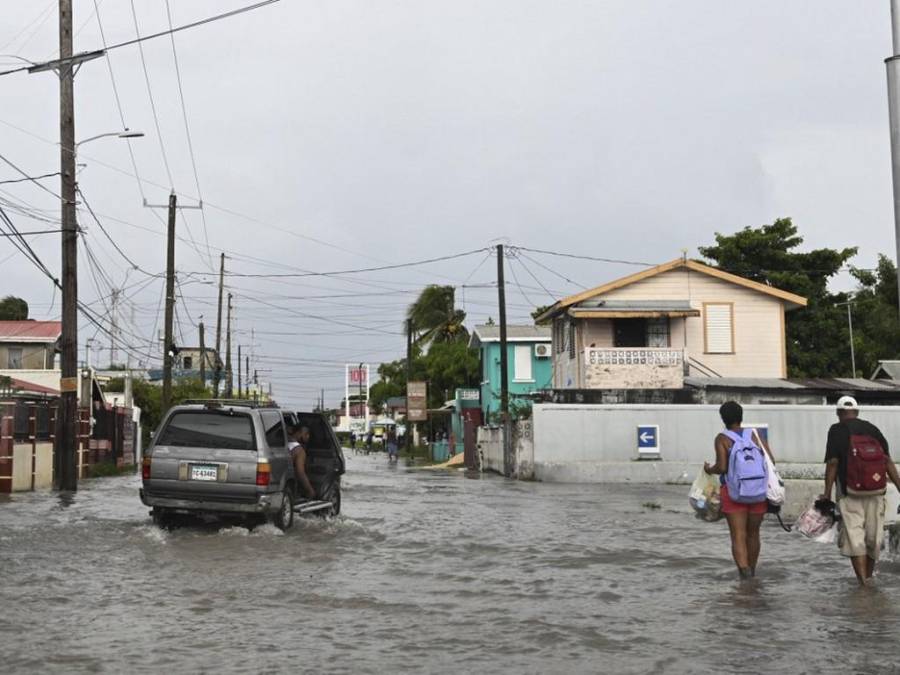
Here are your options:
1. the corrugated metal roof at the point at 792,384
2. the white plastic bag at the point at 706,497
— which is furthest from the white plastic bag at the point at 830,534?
the corrugated metal roof at the point at 792,384

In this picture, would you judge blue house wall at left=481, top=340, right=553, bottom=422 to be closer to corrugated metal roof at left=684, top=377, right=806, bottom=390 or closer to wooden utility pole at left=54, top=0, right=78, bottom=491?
corrugated metal roof at left=684, top=377, right=806, bottom=390

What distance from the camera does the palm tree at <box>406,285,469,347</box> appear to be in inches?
3044

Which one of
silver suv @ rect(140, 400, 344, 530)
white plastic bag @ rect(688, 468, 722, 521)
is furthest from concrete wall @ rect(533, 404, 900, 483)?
white plastic bag @ rect(688, 468, 722, 521)

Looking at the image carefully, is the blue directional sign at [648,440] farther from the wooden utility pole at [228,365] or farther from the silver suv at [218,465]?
the wooden utility pole at [228,365]

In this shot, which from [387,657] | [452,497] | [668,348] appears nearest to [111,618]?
[387,657]

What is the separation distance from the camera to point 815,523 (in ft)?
35.9

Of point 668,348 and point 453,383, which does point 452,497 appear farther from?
point 453,383

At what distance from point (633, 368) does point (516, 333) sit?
2024cm

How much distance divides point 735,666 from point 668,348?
3224 centimetres

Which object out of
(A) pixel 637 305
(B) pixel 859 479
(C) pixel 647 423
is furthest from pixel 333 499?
(A) pixel 637 305

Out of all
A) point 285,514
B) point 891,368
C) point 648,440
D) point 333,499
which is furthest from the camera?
point 891,368

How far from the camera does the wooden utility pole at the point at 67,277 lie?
2400cm

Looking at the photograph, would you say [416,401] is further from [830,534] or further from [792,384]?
[830,534]

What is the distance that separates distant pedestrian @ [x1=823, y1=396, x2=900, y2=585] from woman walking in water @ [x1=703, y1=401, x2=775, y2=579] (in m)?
A: 0.62
